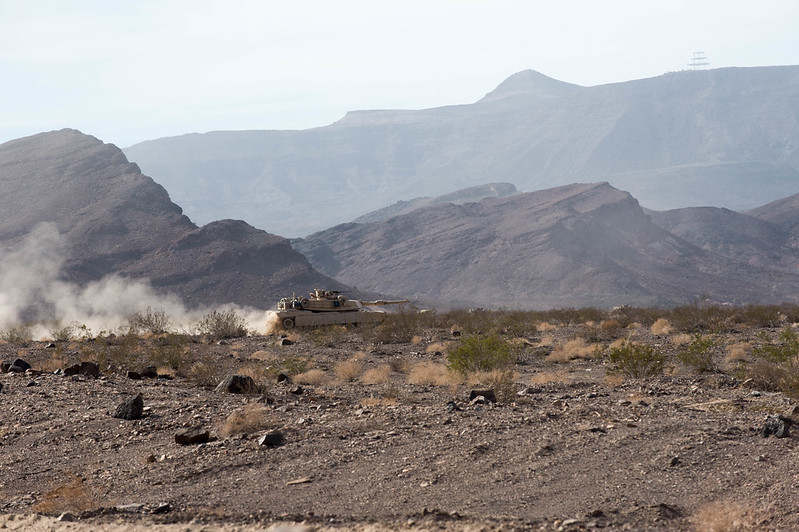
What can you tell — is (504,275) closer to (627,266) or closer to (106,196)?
(627,266)

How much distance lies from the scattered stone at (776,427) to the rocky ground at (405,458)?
11 centimetres

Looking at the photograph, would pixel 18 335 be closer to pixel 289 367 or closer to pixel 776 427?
pixel 289 367

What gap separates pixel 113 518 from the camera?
8242 millimetres

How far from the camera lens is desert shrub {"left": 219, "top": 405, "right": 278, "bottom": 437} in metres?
11.5

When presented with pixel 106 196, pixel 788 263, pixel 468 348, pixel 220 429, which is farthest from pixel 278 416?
pixel 788 263

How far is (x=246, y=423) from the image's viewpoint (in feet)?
37.9

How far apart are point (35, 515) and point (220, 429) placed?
336cm

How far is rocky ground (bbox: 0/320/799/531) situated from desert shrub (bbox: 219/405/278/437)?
0.09 feet

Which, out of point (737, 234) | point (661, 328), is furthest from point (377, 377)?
point (737, 234)

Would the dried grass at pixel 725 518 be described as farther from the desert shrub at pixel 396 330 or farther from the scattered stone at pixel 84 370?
the desert shrub at pixel 396 330

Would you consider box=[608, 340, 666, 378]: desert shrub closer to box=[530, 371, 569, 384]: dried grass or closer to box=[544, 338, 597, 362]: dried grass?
box=[530, 371, 569, 384]: dried grass

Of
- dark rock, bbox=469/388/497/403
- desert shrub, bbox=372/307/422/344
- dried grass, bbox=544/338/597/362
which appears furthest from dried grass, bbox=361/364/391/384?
desert shrub, bbox=372/307/422/344

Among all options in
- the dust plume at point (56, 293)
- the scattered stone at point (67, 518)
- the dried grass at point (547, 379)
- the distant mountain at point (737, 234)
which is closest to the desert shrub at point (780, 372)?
the dried grass at point (547, 379)

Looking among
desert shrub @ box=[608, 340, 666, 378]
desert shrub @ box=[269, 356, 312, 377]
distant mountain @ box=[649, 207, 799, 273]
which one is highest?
desert shrub @ box=[608, 340, 666, 378]
